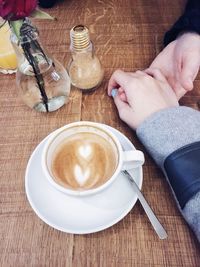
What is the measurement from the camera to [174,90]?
27.8 inches

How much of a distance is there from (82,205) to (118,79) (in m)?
0.30

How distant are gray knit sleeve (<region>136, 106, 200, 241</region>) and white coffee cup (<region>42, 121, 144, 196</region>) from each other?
0.05 m

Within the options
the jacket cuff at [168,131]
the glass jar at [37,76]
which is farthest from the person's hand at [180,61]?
the glass jar at [37,76]

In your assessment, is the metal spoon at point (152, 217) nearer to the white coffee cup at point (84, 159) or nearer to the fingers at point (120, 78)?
the white coffee cup at point (84, 159)

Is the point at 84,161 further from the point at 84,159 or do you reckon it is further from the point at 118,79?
the point at 118,79

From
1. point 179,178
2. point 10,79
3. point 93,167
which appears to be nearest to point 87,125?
point 93,167

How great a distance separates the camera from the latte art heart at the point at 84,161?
52 cm

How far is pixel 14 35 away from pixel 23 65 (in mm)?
72

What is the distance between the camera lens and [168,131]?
22.4 inches

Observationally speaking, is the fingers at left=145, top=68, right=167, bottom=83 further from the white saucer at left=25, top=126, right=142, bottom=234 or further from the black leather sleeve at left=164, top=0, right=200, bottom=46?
the white saucer at left=25, top=126, right=142, bottom=234

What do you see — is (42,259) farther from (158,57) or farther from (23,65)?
(158,57)

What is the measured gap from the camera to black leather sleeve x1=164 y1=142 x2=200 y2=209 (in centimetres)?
51

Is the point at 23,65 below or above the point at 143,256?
above

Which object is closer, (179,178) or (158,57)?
(179,178)
